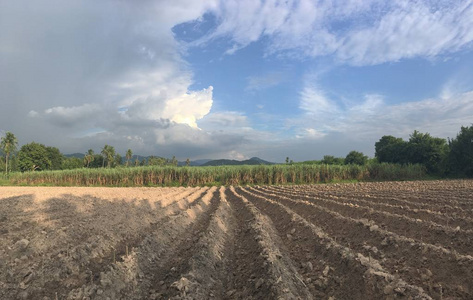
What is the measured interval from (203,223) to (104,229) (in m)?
4.14

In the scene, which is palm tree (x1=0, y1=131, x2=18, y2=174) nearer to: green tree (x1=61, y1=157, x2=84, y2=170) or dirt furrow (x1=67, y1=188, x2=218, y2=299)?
green tree (x1=61, y1=157, x2=84, y2=170)

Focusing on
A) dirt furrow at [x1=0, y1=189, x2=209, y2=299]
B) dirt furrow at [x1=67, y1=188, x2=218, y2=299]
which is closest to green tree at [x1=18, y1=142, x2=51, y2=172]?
dirt furrow at [x1=0, y1=189, x2=209, y2=299]

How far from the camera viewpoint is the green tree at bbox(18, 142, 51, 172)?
73.1 metres

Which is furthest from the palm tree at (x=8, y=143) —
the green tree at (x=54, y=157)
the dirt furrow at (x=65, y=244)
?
the dirt furrow at (x=65, y=244)

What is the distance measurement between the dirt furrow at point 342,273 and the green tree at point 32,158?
8339 cm

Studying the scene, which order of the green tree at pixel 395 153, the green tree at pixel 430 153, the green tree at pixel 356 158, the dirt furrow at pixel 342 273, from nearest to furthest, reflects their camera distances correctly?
1. the dirt furrow at pixel 342 273
2. the green tree at pixel 430 153
3. the green tree at pixel 395 153
4. the green tree at pixel 356 158

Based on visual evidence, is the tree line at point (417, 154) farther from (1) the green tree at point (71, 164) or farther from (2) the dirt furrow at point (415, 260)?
(2) the dirt furrow at point (415, 260)

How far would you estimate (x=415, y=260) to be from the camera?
20.0 feet

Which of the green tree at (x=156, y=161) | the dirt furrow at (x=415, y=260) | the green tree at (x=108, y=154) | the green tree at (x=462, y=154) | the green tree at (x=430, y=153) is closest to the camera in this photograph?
the dirt furrow at (x=415, y=260)

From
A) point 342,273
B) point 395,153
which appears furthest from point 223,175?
point 342,273

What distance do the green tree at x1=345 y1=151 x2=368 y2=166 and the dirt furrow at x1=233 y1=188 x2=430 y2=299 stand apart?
5811 centimetres

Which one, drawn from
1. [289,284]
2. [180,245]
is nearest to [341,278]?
[289,284]

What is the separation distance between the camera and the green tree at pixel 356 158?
2423 inches

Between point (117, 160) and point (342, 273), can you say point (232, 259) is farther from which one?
point (117, 160)
